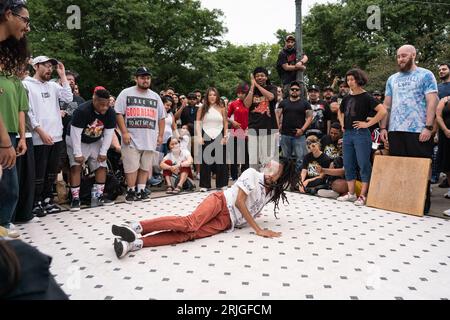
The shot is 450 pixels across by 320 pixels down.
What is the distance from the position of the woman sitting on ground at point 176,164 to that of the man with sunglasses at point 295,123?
1.58 meters

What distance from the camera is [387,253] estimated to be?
3.00m

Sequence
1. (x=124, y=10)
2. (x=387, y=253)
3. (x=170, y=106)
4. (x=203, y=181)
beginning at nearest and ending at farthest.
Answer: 1. (x=387, y=253)
2. (x=203, y=181)
3. (x=170, y=106)
4. (x=124, y=10)

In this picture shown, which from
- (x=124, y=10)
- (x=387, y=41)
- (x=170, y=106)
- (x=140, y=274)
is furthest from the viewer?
(x=387, y=41)

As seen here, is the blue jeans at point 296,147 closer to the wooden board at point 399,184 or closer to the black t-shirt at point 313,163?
the black t-shirt at point 313,163

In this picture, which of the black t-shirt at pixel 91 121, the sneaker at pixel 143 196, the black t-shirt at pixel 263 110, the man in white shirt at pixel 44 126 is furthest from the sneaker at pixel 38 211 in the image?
the black t-shirt at pixel 263 110

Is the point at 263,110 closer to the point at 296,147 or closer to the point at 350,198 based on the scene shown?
the point at 296,147

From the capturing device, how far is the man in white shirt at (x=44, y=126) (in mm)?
3996

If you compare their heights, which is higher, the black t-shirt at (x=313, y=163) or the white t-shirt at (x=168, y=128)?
the white t-shirt at (x=168, y=128)

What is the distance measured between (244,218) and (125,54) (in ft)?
53.0

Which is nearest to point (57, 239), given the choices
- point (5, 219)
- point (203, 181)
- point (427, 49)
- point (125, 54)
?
point (5, 219)

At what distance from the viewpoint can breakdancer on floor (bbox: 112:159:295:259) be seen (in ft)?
9.91

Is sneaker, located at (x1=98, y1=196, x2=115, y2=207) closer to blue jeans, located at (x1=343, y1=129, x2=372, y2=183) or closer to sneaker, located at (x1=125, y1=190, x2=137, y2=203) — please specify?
sneaker, located at (x1=125, y1=190, x2=137, y2=203)

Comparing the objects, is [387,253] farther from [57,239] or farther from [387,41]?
[387,41]
